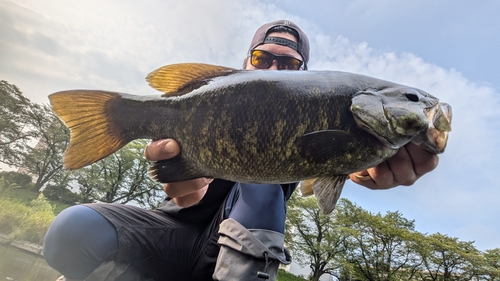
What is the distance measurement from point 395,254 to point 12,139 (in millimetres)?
36233

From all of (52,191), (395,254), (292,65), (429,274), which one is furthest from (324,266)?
(292,65)

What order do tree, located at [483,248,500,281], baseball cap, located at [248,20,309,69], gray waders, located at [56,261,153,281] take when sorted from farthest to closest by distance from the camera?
tree, located at [483,248,500,281], baseball cap, located at [248,20,309,69], gray waders, located at [56,261,153,281]

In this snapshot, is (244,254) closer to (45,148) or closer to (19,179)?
(45,148)

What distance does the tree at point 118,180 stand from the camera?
2725 centimetres

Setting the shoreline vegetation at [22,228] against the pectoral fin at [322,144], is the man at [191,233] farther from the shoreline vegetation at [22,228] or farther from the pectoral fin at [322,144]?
the shoreline vegetation at [22,228]

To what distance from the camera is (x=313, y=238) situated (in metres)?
31.0

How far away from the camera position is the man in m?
2.02

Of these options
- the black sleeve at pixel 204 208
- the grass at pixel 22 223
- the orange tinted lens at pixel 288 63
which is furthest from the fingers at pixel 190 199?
the grass at pixel 22 223

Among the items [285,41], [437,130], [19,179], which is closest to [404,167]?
[437,130]

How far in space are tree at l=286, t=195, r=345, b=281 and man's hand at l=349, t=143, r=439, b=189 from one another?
89.5 feet

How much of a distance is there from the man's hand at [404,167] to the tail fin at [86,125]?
1.71 meters

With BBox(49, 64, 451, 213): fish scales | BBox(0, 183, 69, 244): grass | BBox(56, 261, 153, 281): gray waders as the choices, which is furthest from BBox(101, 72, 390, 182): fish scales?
BBox(0, 183, 69, 244): grass

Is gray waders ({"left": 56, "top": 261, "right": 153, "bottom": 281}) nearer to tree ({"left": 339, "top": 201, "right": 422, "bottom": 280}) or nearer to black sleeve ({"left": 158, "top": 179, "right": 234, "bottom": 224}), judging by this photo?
black sleeve ({"left": 158, "top": 179, "right": 234, "bottom": 224})

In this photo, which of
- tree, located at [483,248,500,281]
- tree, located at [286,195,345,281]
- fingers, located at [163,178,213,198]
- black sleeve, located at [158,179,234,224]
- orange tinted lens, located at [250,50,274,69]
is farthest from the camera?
tree, located at [286,195,345,281]
